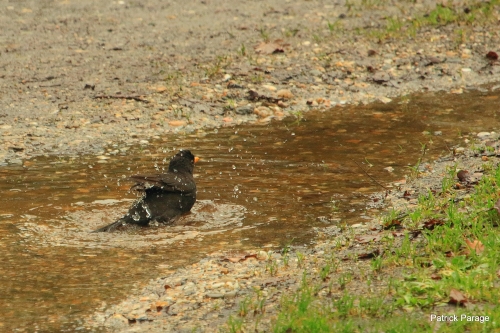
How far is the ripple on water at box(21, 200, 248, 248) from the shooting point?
6977 mm

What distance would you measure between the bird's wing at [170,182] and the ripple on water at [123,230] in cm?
27

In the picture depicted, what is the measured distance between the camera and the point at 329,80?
12.0 meters

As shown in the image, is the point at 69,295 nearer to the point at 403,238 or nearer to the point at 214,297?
the point at 214,297

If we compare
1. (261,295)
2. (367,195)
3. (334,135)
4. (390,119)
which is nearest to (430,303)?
(261,295)

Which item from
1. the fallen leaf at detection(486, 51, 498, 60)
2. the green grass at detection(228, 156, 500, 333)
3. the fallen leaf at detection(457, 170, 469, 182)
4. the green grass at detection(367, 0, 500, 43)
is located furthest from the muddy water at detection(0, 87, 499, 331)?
the green grass at detection(367, 0, 500, 43)

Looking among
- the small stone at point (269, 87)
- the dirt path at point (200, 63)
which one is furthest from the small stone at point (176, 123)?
the small stone at point (269, 87)

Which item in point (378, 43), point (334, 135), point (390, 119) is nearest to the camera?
point (334, 135)

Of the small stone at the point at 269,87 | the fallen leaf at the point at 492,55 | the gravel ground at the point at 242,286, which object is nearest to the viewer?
the gravel ground at the point at 242,286

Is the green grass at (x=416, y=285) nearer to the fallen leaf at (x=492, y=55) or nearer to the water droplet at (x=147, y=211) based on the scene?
the water droplet at (x=147, y=211)

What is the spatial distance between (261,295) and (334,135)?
5041 mm

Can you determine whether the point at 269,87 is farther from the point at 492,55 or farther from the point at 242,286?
the point at 242,286

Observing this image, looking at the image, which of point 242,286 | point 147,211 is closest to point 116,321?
point 242,286

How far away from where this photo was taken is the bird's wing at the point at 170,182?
751 cm

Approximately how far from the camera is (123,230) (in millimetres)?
7332
